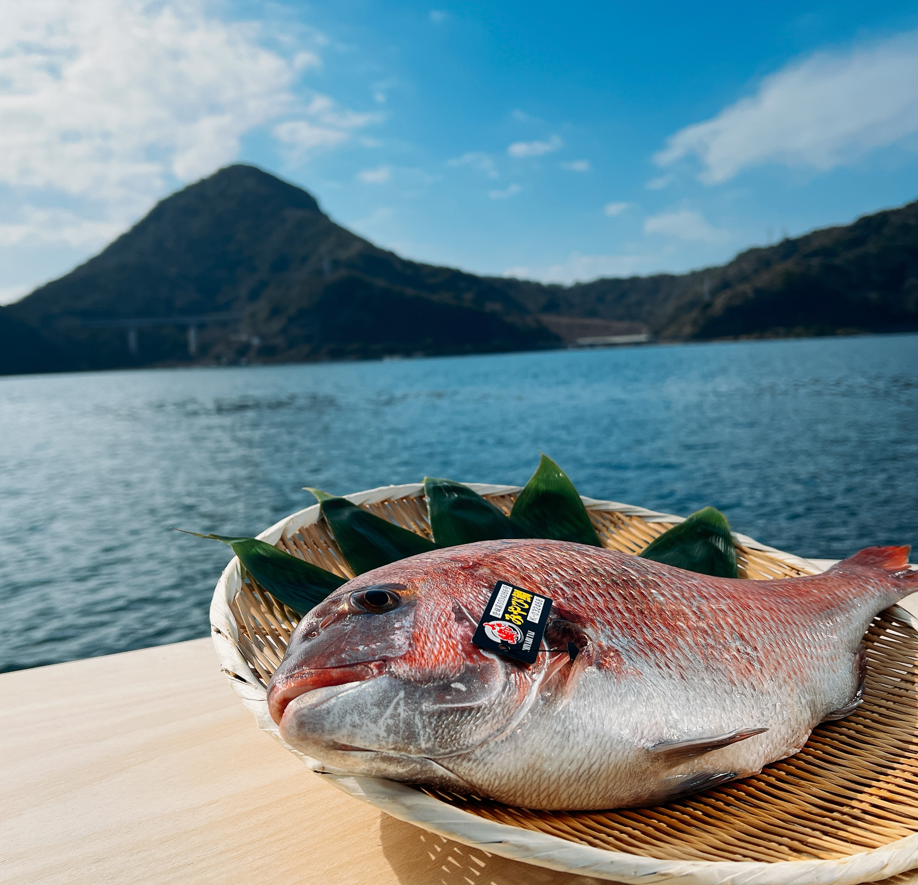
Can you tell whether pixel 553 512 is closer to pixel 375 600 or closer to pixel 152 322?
pixel 375 600

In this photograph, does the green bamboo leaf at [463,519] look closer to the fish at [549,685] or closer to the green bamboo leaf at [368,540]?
the green bamboo leaf at [368,540]

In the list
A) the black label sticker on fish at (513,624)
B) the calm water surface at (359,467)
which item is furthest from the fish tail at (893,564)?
the calm water surface at (359,467)

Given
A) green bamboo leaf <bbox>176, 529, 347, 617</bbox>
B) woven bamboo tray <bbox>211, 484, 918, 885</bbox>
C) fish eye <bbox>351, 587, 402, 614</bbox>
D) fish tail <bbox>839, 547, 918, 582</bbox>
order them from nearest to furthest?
1. woven bamboo tray <bbox>211, 484, 918, 885</bbox>
2. fish eye <bbox>351, 587, 402, 614</bbox>
3. green bamboo leaf <bbox>176, 529, 347, 617</bbox>
4. fish tail <bbox>839, 547, 918, 582</bbox>

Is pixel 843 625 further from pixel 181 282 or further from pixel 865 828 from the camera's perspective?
pixel 181 282

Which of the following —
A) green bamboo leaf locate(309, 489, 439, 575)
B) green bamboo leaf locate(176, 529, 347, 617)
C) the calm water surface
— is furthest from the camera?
the calm water surface

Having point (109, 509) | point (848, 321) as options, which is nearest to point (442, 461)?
point (109, 509)

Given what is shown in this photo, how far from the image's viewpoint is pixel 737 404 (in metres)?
31.5

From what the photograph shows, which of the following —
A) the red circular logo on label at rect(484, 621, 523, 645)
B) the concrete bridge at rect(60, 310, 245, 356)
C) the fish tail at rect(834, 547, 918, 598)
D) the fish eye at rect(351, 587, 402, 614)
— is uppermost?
the concrete bridge at rect(60, 310, 245, 356)

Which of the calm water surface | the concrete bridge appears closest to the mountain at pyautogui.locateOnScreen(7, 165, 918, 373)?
the concrete bridge

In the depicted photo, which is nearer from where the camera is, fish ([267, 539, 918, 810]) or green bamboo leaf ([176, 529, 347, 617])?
fish ([267, 539, 918, 810])

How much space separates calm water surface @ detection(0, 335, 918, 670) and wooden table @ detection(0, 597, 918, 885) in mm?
4995

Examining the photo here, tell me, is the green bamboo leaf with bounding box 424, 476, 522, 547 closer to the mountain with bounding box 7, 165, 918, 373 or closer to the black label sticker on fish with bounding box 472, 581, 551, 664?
the black label sticker on fish with bounding box 472, 581, 551, 664

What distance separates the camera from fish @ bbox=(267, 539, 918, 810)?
89 cm

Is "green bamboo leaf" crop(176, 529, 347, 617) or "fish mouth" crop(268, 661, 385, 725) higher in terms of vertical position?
"fish mouth" crop(268, 661, 385, 725)
